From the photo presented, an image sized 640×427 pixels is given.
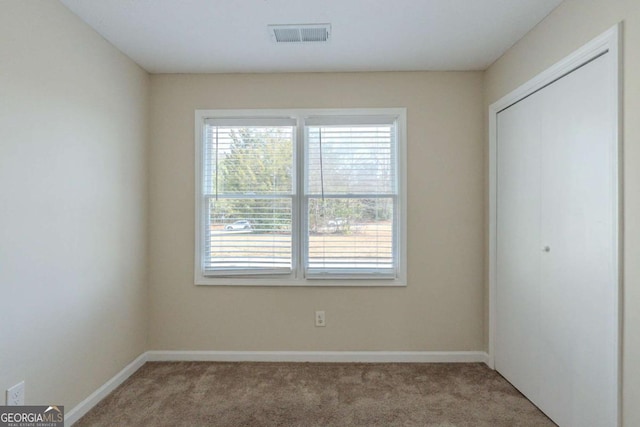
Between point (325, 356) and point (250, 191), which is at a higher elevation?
point (250, 191)

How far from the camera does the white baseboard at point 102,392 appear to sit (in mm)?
2143

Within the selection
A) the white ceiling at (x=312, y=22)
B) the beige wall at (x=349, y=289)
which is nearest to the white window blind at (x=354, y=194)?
the beige wall at (x=349, y=289)

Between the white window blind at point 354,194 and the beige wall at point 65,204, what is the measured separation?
148 cm

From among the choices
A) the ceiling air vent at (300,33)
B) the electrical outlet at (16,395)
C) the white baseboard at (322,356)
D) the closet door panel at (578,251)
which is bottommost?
the white baseboard at (322,356)

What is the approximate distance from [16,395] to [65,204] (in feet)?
3.37

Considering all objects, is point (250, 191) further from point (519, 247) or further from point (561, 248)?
point (561, 248)

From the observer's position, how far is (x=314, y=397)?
244cm

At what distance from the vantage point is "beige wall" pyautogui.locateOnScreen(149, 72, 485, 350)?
3014 mm

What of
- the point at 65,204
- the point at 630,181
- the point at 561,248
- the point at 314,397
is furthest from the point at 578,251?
the point at 65,204

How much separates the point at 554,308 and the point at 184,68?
3259mm

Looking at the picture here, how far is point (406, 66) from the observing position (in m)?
A: 2.92

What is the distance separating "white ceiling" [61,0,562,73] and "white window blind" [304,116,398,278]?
58 cm

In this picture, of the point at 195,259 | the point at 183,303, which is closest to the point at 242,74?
the point at 195,259

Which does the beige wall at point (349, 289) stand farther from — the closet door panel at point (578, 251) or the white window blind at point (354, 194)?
the closet door panel at point (578, 251)
